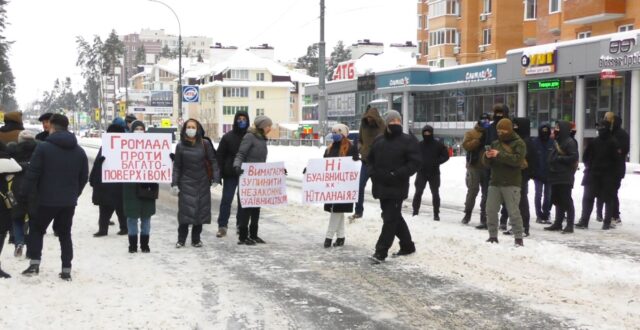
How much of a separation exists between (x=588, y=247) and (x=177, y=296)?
6.35 m

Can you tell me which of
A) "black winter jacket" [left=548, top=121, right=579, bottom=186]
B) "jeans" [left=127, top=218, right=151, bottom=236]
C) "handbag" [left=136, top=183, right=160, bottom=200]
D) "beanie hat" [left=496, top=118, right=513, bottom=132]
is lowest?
"jeans" [left=127, top=218, right=151, bottom=236]

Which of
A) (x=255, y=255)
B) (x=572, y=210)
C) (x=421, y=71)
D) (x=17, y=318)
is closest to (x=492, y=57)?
(x=421, y=71)

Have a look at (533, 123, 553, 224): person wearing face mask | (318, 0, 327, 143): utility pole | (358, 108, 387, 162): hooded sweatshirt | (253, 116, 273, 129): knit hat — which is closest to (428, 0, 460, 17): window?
(318, 0, 327, 143): utility pole

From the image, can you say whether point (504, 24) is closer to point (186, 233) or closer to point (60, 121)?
point (186, 233)

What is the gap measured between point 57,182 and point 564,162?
328 inches

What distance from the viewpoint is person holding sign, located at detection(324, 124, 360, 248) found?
1077cm

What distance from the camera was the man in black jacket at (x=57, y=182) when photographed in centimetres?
803

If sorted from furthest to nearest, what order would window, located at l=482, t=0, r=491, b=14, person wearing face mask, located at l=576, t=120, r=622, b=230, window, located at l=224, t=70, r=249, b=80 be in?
window, located at l=224, t=70, r=249, b=80, window, located at l=482, t=0, r=491, b=14, person wearing face mask, located at l=576, t=120, r=622, b=230

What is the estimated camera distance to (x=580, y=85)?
3519cm

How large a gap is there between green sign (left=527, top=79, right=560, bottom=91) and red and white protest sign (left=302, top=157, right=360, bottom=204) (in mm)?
28226

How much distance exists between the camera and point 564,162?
1259 cm

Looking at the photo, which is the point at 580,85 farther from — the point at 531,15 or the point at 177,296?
the point at 177,296

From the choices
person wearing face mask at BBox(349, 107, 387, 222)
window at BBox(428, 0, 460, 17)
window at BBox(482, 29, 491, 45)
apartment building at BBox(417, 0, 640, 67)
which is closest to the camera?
person wearing face mask at BBox(349, 107, 387, 222)

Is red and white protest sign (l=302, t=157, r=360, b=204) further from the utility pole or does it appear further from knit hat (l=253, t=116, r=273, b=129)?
the utility pole
